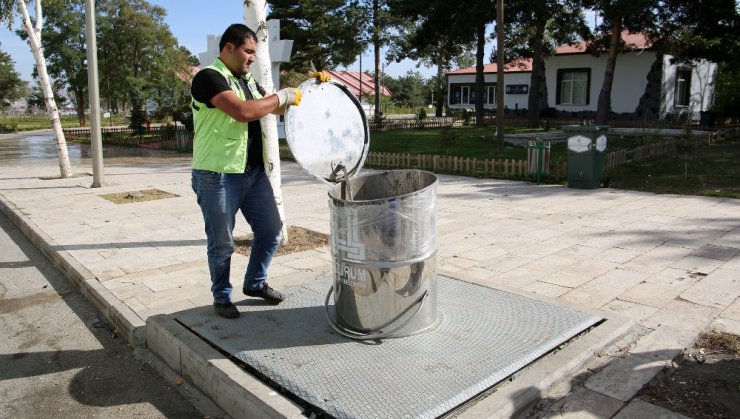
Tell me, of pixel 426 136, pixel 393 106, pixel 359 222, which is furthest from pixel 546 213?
pixel 393 106

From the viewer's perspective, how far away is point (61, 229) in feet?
26.6

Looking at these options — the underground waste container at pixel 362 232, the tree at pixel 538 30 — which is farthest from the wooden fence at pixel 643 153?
the underground waste container at pixel 362 232

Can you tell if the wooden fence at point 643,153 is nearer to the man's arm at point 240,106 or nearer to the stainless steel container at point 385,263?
the stainless steel container at point 385,263

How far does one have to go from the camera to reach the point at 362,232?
362 centimetres

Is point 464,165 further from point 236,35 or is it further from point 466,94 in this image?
point 466,94

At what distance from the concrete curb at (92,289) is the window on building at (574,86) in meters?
30.4

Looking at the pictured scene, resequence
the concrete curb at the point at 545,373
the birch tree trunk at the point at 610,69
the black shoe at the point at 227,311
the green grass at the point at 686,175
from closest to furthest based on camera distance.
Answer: the concrete curb at the point at 545,373
the black shoe at the point at 227,311
the green grass at the point at 686,175
the birch tree trunk at the point at 610,69

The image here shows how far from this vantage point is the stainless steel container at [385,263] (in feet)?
11.8

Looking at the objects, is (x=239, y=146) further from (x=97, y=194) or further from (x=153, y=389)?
(x=97, y=194)

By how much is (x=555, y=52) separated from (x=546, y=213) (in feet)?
87.1

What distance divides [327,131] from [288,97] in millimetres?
510

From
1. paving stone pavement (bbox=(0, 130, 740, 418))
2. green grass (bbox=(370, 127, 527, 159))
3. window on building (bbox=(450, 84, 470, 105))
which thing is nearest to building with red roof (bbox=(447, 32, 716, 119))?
window on building (bbox=(450, 84, 470, 105))

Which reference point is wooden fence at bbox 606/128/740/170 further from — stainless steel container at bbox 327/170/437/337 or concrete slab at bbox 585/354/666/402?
stainless steel container at bbox 327/170/437/337

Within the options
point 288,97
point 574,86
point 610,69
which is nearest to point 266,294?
point 288,97
